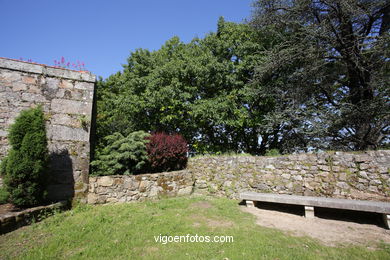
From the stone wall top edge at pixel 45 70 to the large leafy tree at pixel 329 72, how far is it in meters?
6.96

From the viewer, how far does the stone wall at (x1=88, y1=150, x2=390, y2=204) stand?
4.61m

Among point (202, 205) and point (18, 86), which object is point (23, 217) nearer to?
point (18, 86)

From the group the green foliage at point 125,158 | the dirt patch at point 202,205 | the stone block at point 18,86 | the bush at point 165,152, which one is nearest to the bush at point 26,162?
the stone block at point 18,86

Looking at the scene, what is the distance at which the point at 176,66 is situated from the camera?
392 inches

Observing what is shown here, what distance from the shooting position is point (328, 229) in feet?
12.2

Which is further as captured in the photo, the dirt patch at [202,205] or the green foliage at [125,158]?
the green foliage at [125,158]

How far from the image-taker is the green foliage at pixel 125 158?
19.5ft

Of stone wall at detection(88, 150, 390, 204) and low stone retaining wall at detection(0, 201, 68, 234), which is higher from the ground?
stone wall at detection(88, 150, 390, 204)

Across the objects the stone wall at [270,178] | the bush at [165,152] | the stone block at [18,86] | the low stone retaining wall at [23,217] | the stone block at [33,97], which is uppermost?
the stone block at [18,86]

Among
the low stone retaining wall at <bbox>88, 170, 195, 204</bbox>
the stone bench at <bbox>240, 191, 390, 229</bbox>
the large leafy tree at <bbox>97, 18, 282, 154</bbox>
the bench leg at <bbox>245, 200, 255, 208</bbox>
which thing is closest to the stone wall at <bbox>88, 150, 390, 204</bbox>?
the low stone retaining wall at <bbox>88, 170, 195, 204</bbox>

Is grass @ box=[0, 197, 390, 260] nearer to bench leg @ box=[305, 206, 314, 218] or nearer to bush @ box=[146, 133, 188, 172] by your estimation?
bench leg @ box=[305, 206, 314, 218]

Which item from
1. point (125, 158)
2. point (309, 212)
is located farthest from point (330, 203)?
point (125, 158)

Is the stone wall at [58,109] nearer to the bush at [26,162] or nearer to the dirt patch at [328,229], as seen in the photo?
the bush at [26,162]

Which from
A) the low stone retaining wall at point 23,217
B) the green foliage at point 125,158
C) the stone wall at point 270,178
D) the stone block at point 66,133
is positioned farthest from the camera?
the green foliage at point 125,158
